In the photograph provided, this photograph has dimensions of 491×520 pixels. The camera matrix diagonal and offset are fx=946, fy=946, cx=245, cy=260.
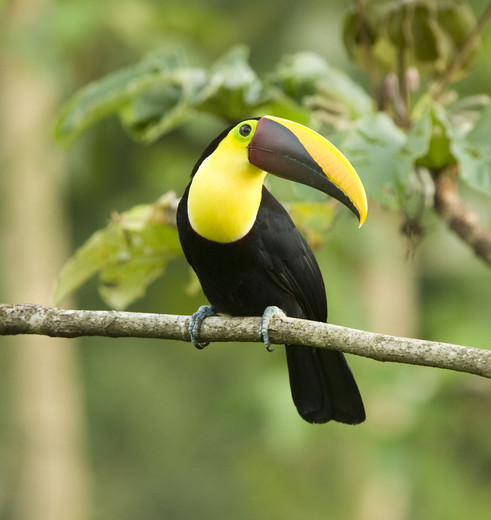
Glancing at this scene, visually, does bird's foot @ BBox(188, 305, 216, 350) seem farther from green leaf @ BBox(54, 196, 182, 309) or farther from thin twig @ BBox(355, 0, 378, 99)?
thin twig @ BBox(355, 0, 378, 99)

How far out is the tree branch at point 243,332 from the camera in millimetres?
2024

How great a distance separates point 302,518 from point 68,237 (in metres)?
4.13

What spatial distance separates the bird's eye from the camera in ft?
9.05

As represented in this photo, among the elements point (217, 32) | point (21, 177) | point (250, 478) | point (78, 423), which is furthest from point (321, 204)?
point (250, 478)

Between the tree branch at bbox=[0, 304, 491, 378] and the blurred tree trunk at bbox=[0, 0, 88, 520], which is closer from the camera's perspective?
the tree branch at bbox=[0, 304, 491, 378]

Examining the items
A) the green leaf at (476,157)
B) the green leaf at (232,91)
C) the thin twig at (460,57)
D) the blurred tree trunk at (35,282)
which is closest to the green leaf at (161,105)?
the green leaf at (232,91)

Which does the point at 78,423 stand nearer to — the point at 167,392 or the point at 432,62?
the point at 167,392

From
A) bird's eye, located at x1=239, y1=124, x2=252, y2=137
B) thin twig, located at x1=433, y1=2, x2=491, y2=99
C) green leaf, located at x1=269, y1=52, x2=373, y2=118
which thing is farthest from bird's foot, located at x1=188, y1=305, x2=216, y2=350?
thin twig, located at x1=433, y1=2, x2=491, y2=99

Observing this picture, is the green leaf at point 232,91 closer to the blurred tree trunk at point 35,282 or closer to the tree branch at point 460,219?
the tree branch at point 460,219

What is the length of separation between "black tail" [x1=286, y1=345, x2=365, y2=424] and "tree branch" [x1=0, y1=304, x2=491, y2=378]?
0.50 m

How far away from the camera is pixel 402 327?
705cm

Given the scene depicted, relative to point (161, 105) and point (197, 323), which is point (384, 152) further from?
point (161, 105)

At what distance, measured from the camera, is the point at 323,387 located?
10.0 ft

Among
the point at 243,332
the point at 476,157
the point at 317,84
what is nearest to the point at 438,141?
the point at 476,157
